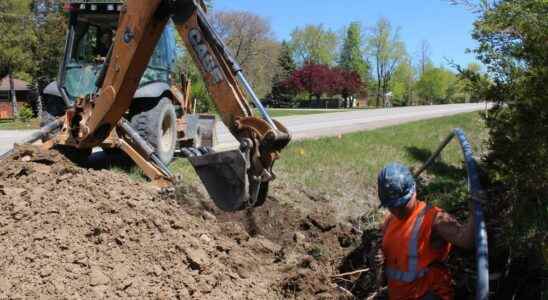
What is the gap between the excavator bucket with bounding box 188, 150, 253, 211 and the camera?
5117 mm

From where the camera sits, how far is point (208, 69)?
5590mm

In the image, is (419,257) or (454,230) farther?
(419,257)

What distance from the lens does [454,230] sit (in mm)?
3379

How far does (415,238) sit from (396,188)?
1.10ft

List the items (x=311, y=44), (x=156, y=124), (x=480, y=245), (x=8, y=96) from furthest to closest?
(x=311, y=44)
(x=8, y=96)
(x=156, y=124)
(x=480, y=245)

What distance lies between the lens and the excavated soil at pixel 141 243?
4594 millimetres

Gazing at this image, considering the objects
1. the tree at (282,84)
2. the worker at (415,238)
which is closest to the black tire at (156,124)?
the worker at (415,238)

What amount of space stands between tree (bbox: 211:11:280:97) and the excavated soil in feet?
132

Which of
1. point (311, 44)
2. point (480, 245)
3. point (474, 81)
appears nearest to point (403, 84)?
point (311, 44)

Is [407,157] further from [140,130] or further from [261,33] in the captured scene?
[261,33]

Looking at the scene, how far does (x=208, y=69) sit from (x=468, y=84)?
2.65 meters

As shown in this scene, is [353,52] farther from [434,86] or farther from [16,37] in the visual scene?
[16,37]

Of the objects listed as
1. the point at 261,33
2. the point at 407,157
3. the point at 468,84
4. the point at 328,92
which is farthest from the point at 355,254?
the point at 328,92

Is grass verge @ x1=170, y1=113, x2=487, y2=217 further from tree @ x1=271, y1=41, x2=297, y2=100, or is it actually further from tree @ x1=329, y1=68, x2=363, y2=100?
tree @ x1=329, y1=68, x2=363, y2=100
